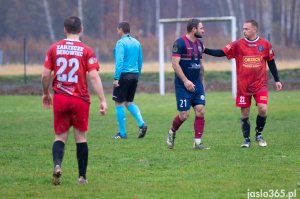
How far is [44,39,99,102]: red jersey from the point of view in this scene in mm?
8867

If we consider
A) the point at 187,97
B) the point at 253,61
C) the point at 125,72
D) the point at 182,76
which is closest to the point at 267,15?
the point at 125,72

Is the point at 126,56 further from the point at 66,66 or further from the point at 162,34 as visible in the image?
the point at 162,34

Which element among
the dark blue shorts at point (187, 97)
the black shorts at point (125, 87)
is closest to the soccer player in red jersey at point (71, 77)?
the dark blue shorts at point (187, 97)

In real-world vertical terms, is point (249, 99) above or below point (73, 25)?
below

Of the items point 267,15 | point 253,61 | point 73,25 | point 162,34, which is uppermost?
point 73,25

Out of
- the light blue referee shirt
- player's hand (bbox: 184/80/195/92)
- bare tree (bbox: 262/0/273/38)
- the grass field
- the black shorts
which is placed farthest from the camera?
bare tree (bbox: 262/0/273/38)

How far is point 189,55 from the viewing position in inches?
477

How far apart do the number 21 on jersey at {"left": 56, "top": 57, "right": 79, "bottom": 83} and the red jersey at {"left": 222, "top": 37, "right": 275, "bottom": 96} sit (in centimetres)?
408

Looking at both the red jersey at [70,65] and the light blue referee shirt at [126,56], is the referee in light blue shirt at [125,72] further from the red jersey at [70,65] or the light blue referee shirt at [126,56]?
the red jersey at [70,65]

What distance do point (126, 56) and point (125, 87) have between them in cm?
57

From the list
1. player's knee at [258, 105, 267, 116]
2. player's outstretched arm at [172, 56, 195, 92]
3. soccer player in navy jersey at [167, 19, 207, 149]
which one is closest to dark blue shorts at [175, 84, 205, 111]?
soccer player in navy jersey at [167, 19, 207, 149]

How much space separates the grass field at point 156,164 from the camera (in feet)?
28.1

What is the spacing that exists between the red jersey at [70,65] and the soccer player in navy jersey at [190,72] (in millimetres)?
3230

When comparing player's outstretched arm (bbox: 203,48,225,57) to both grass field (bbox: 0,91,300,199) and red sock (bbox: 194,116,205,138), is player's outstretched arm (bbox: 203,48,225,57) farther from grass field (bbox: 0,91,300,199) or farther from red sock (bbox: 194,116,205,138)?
grass field (bbox: 0,91,300,199)
